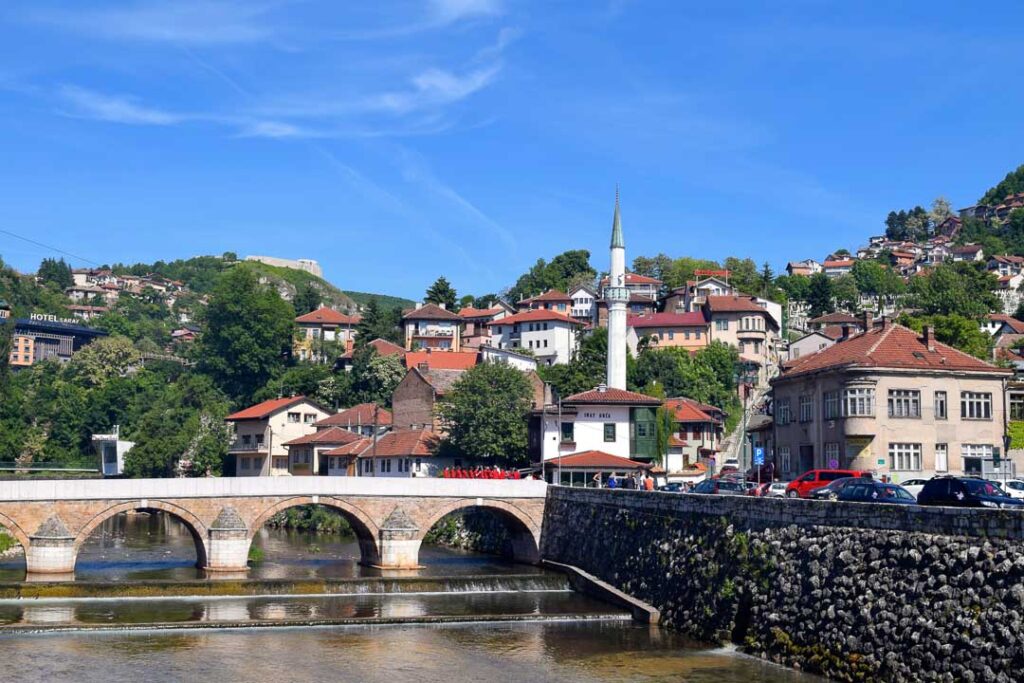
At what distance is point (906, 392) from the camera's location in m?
51.8

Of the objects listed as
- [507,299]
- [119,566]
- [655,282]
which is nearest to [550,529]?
[119,566]

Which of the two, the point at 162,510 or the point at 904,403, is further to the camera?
the point at 904,403

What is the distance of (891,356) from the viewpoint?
5269 cm

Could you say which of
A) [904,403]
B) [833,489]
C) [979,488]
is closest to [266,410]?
[904,403]

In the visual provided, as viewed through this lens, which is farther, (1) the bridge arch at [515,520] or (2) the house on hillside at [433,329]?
(2) the house on hillside at [433,329]

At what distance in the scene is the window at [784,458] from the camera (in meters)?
58.0

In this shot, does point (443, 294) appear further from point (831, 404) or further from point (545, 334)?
point (831, 404)

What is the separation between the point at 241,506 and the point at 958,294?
87.5 metres

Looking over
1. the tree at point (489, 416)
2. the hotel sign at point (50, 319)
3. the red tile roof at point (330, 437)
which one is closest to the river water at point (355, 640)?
the tree at point (489, 416)

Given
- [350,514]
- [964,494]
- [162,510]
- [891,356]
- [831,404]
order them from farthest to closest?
1. [831,404]
2. [891,356]
3. [350,514]
4. [162,510]
5. [964,494]

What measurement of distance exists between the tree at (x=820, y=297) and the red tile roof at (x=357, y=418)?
74.8 metres

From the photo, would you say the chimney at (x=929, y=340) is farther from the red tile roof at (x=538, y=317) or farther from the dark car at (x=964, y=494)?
the red tile roof at (x=538, y=317)

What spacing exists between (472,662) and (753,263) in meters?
145

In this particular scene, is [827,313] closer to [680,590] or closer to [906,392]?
[906,392]
